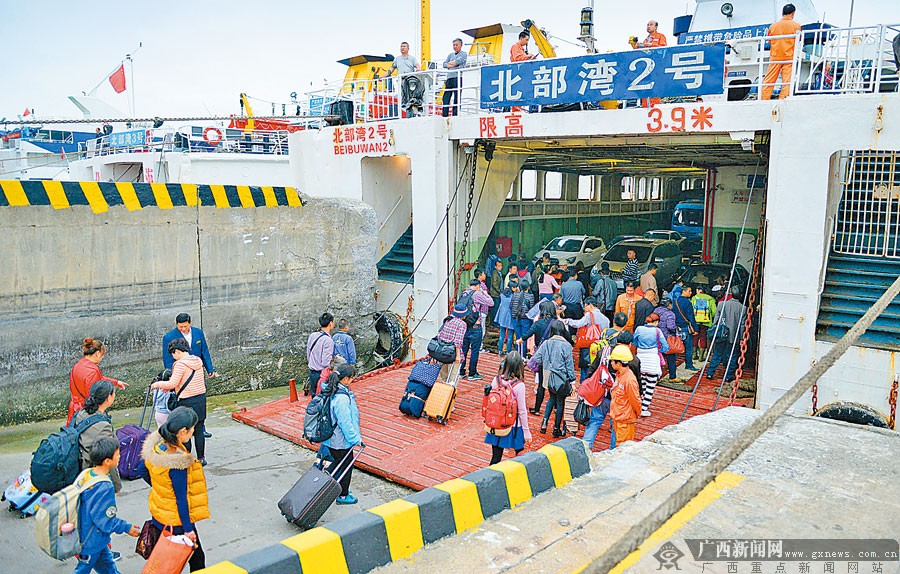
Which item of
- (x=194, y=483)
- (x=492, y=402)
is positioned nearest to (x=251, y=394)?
(x=492, y=402)

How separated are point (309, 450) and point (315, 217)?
4.77 m

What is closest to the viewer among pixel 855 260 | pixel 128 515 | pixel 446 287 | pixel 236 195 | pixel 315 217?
pixel 128 515

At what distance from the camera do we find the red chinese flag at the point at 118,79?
2297 cm

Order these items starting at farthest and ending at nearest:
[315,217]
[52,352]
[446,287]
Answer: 1. [446,287]
2. [315,217]
3. [52,352]

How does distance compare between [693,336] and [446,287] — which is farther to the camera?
[446,287]

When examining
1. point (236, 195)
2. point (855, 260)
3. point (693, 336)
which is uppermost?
point (236, 195)

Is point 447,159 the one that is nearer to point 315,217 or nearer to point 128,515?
point 315,217

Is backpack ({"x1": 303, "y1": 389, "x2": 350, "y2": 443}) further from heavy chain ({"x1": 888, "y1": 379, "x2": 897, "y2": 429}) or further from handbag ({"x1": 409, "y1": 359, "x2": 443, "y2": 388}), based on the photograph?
heavy chain ({"x1": 888, "y1": 379, "x2": 897, "y2": 429})

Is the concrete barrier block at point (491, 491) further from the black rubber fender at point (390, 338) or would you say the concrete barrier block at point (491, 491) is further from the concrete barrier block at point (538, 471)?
the black rubber fender at point (390, 338)

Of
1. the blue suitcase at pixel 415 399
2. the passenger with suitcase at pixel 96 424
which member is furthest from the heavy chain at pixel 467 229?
the passenger with suitcase at pixel 96 424

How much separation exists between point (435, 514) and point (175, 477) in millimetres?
1656

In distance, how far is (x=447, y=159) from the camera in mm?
12117

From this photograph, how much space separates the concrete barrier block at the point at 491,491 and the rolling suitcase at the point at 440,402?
3982 mm

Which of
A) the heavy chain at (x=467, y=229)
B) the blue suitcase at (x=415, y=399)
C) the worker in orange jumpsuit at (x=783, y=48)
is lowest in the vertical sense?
the blue suitcase at (x=415, y=399)
